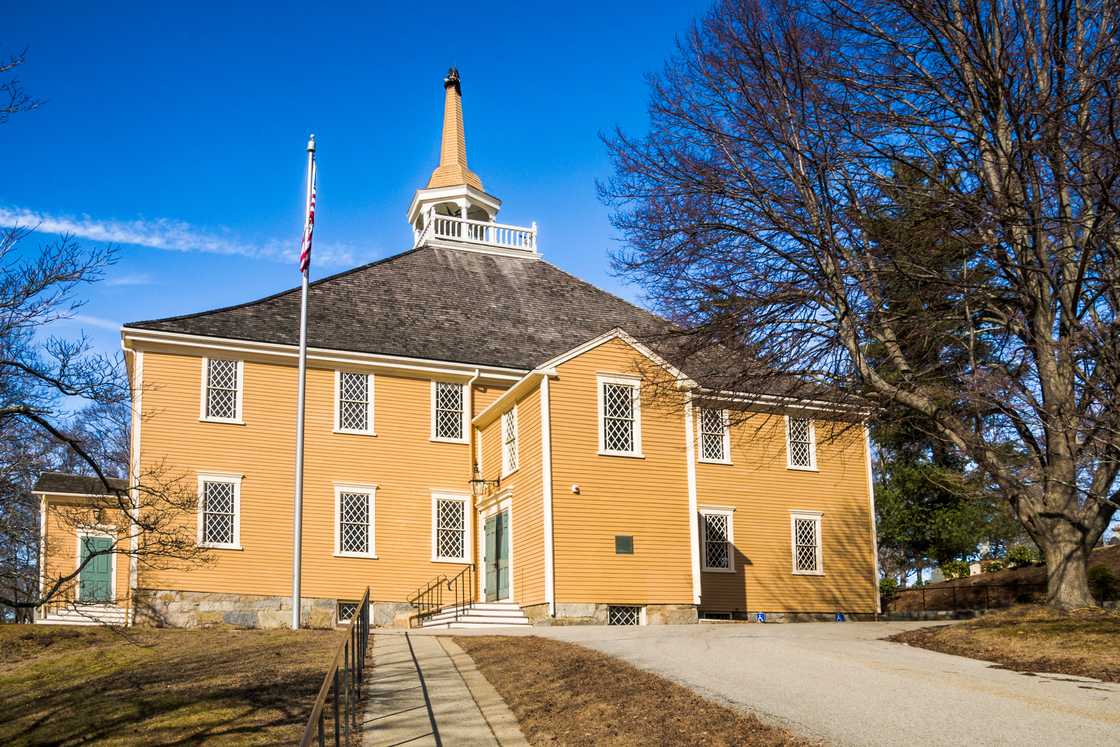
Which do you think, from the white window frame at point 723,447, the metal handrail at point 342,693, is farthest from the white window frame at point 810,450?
the metal handrail at point 342,693

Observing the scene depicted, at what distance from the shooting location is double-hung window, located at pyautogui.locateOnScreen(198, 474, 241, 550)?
23.7 metres

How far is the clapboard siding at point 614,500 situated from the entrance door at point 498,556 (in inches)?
95.7

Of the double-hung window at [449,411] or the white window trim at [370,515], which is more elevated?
the double-hung window at [449,411]

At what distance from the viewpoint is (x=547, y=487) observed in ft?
74.0

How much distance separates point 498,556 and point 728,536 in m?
5.51

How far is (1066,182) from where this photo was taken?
1375 centimetres

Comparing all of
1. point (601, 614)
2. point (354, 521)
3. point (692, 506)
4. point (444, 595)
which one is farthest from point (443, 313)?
point (601, 614)

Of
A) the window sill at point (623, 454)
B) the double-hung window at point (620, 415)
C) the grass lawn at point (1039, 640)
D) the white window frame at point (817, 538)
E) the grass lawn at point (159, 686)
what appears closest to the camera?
the grass lawn at point (159, 686)

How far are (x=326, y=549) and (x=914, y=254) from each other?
1448 centimetres

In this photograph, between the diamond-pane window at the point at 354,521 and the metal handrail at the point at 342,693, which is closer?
the metal handrail at the point at 342,693

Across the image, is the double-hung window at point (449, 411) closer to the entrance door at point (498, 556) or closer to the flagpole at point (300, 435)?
the entrance door at point (498, 556)

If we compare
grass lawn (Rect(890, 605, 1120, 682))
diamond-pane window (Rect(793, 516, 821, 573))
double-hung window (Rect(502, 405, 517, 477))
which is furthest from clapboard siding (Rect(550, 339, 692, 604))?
grass lawn (Rect(890, 605, 1120, 682))

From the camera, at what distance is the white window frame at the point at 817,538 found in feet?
88.6

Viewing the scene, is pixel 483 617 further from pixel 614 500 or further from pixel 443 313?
pixel 443 313
